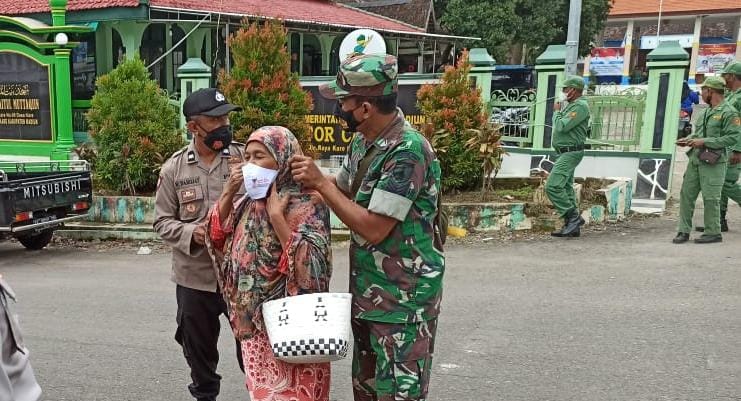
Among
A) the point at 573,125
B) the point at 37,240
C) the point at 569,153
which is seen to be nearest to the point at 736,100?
the point at 573,125

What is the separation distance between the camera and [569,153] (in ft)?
24.0

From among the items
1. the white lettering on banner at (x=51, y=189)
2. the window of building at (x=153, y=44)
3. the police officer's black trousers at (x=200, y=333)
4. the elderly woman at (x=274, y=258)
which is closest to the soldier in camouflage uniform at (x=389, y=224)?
the elderly woman at (x=274, y=258)

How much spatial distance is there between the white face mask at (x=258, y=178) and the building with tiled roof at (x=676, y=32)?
37800 millimetres

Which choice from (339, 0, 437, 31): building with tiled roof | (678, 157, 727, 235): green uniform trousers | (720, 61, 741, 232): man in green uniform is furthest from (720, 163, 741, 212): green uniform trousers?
(339, 0, 437, 31): building with tiled roof

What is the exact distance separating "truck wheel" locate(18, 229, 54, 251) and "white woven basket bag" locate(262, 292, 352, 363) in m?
6.61

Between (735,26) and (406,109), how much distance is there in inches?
1420

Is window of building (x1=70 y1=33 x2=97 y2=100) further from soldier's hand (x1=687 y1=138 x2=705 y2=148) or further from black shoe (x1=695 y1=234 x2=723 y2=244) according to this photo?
black shoe (x1=695 y1=234 x2=723 y2=244)

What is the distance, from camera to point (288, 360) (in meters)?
2.20

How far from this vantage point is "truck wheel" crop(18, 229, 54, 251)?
7.83 metres

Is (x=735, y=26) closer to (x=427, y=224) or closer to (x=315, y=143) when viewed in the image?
(x=315, y=143)

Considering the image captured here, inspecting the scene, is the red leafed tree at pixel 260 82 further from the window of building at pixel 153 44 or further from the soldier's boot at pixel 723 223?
Result: the window of building at pixel 153 44

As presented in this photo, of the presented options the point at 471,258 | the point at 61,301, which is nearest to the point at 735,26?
the point at 471,258

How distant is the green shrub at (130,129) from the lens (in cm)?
846

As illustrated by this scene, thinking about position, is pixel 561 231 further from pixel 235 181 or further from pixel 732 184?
pixel 235 181
